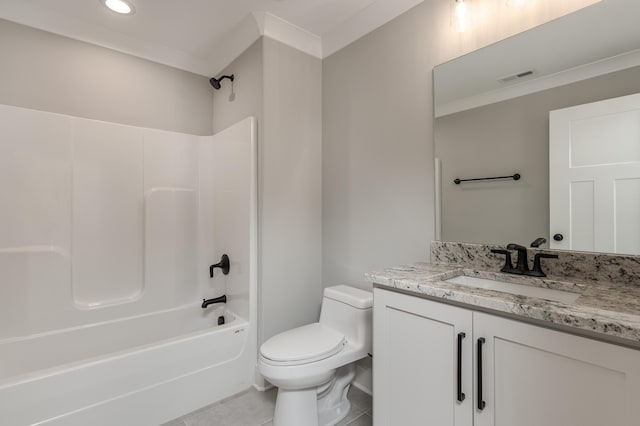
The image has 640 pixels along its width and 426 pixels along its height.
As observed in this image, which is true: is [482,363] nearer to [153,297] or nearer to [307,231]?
[307,231]

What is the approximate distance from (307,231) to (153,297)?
1.32 meters

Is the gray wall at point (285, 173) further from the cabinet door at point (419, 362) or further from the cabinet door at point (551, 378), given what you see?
the cabinet door at point (551, 378)

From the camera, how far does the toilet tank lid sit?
5.82 feet

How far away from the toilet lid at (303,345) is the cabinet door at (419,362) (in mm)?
337

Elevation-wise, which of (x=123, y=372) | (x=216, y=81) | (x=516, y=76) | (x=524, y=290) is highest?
(x=216, y=81)

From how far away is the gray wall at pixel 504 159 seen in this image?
1313mm

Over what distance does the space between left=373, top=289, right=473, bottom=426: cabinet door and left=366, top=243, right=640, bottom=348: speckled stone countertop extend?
0.07m

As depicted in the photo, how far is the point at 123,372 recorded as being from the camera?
1.65 metres

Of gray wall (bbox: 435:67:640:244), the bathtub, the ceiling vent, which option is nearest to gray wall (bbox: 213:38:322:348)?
the bathtub

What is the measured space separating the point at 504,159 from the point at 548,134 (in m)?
0.20

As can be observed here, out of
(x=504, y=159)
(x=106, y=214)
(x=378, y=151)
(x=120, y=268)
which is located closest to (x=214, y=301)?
(x=120, y=268)

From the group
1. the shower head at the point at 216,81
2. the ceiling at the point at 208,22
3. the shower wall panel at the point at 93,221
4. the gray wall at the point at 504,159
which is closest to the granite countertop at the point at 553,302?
the gray wall at the point at 504,159

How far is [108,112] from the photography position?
229 cm

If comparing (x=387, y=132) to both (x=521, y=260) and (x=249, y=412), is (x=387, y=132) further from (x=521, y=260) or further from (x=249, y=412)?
(x=249, y=412)
